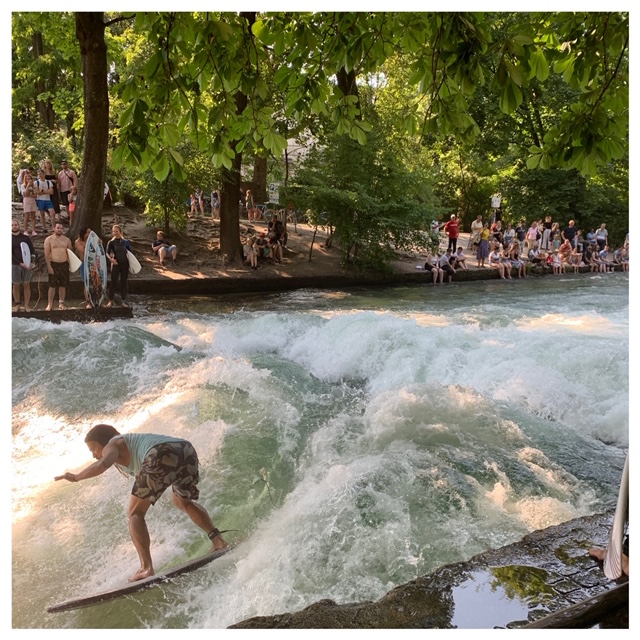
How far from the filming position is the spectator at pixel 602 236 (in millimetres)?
7590

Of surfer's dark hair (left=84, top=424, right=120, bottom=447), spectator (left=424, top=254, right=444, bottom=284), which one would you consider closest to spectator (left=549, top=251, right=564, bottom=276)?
spectator (left=424, top=254, right=444, bottom=284)

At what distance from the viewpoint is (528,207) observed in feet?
33.2

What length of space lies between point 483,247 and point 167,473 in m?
8.12

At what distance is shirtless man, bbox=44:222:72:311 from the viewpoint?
4633 mm

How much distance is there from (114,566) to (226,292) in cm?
520

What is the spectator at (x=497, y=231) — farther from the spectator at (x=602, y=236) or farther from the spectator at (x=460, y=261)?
the spectator at (x=602, y=236)

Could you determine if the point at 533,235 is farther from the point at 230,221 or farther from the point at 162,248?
the point at 162,248

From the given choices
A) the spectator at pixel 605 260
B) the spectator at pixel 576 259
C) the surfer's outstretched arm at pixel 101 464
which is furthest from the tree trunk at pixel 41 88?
the surfer's outstretched arm at pixel 101 464

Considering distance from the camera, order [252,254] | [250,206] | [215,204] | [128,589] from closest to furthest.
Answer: [128,589] → [252,254] → [215,204] → [250,206]

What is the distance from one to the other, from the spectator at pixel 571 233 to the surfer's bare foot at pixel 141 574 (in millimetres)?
8013

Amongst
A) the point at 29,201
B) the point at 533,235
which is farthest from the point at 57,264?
the point at 533,235

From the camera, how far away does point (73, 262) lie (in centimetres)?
503

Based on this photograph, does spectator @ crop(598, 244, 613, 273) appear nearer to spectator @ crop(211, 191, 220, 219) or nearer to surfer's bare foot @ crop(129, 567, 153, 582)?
spectator @ crop(211, 191, 220, 219)

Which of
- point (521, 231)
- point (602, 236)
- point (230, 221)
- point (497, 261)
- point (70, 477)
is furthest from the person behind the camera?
point (521, 231)
